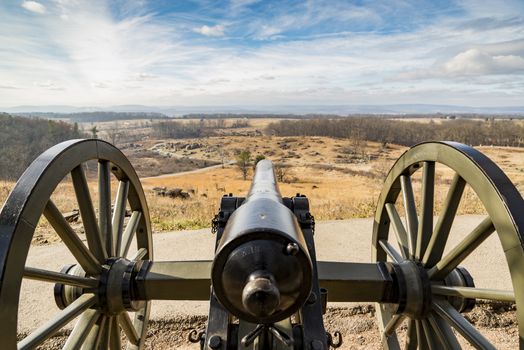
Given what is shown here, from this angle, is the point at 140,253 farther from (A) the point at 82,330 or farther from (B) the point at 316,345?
(B) the point at 316,345

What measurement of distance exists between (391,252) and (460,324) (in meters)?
1.33

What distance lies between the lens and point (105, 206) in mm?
3463

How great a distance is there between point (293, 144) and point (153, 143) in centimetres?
4575

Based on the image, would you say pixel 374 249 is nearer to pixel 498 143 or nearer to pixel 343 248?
pixel 343 248

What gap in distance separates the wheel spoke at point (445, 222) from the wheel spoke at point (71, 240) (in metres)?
2.75

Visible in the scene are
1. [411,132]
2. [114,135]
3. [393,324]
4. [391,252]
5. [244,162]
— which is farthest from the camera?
[114,135]

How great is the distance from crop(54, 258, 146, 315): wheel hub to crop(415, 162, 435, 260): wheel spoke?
247 centimetres

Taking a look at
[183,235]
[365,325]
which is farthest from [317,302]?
[183,235]

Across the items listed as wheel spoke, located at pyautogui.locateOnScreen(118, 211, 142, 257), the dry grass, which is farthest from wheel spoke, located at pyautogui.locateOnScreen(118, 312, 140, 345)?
the dry grass

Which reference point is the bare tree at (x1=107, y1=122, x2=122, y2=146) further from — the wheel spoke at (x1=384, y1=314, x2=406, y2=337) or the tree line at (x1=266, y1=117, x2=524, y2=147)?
the wheel spoke at (x1=384, y1=314, x2=406, y2=337)

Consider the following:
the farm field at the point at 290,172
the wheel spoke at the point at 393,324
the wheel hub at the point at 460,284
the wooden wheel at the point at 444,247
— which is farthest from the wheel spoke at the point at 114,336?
the farm field at the point at 290,172

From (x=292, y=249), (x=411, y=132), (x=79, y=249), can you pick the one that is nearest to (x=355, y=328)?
(x=79, y=249)

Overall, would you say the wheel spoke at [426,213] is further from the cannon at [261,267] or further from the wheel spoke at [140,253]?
the wheel spoke at [140,253]

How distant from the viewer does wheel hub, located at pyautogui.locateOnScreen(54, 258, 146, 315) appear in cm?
309
